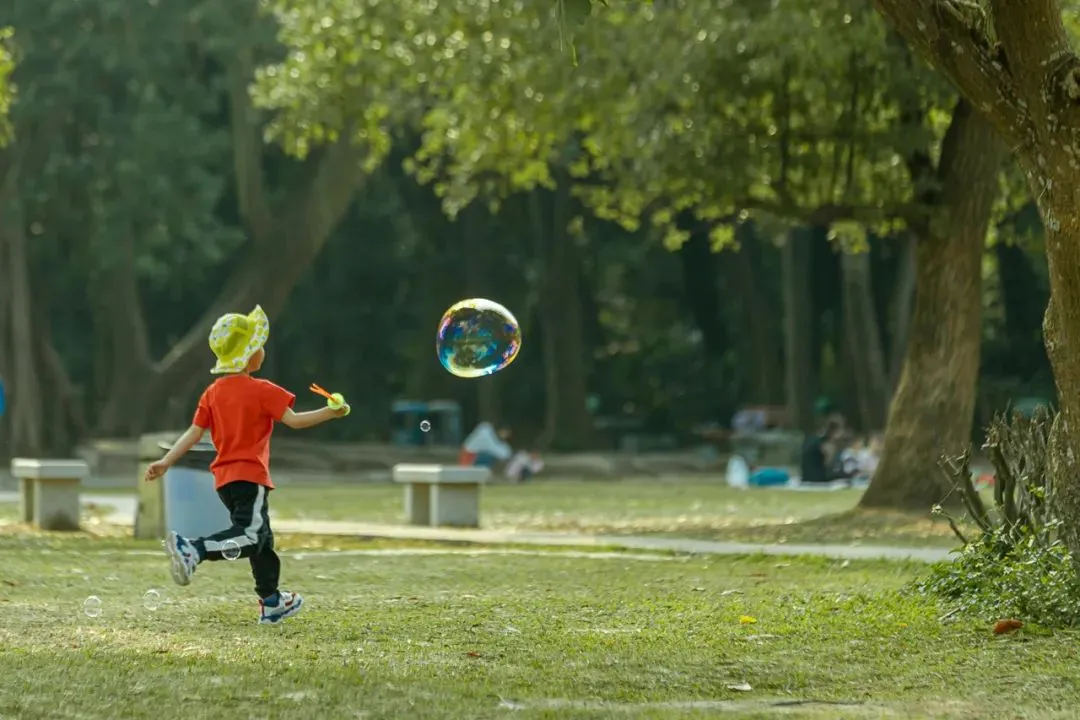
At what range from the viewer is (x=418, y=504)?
24.9m

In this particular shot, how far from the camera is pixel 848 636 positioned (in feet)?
38.0

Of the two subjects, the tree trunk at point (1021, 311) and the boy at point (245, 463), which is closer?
the boy at point (245, 463)

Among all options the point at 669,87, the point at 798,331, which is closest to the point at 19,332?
the point at 798,331

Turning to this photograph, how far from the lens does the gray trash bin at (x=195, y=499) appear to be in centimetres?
1988

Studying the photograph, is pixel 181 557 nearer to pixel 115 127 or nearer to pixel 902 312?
pixel 115 127

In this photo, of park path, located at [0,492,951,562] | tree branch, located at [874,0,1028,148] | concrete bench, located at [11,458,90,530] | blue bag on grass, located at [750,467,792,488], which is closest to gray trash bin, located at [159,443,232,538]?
park path, located at [0,492,951,562]

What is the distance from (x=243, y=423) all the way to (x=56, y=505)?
11967 mm

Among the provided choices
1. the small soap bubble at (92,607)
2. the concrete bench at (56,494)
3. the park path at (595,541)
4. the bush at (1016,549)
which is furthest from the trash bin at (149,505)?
the bush at (1016,549)

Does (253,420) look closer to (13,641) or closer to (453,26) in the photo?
(13,641)

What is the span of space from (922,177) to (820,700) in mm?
15832

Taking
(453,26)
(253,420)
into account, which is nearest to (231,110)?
(453,26)

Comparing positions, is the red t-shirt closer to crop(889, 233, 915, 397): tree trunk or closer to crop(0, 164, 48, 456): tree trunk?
crop(0, 164, 48, 456): tree trunk

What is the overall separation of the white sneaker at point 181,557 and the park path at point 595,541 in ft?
25.3

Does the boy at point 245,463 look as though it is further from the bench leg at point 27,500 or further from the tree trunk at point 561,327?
the tree trunk at point 561,327
